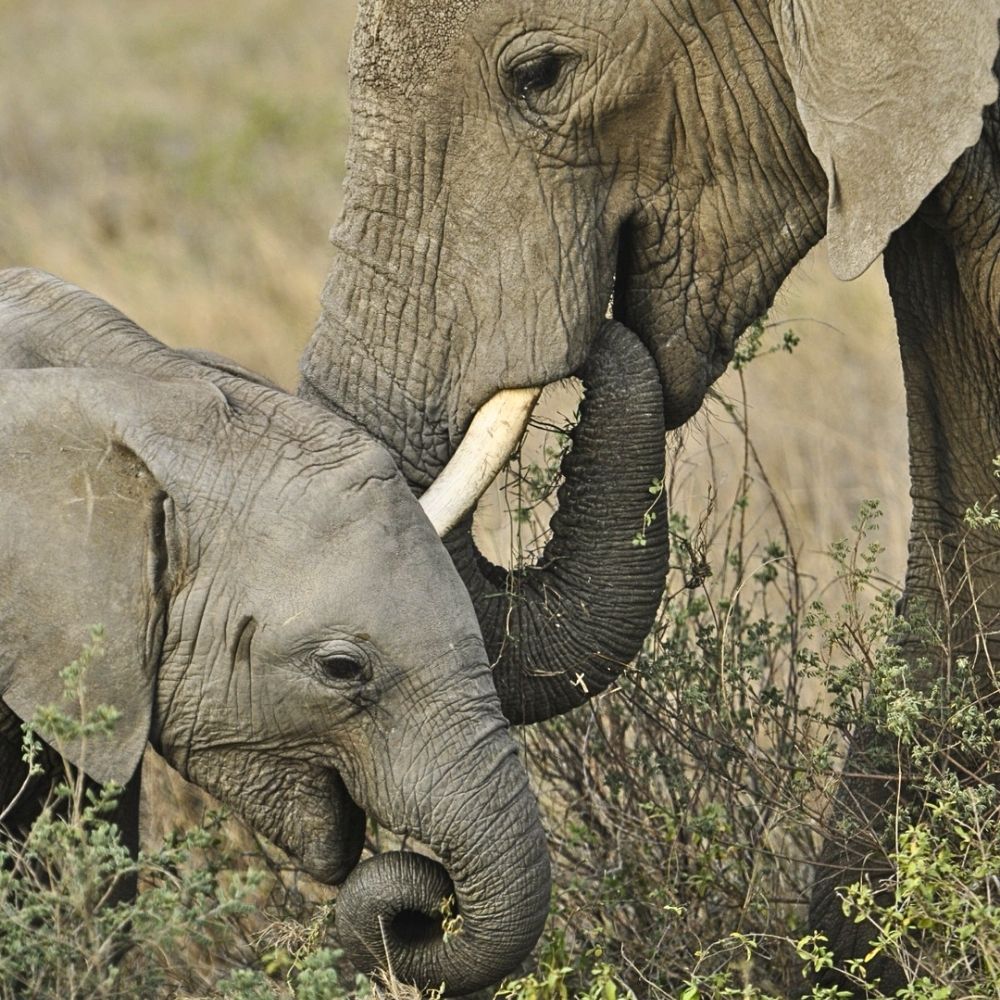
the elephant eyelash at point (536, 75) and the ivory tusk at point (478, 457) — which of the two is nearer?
the ivory tusk at point (478, 457)

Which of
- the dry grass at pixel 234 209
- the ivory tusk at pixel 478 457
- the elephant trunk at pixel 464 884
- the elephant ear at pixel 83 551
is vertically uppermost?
the dry grass at pixel 234 209

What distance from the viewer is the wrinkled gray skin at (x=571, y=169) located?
402cm

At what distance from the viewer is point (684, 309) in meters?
4.28

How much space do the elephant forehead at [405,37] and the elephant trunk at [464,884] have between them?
1.27m

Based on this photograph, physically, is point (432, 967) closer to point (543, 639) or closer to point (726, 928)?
point (543, 639)

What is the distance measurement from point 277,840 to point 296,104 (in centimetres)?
1120

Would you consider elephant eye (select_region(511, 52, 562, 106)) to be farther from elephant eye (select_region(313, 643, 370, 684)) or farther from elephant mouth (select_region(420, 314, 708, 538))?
elephant eye (select_region(313, 643, 370, 684))

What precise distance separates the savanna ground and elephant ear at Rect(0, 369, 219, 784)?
0.93m

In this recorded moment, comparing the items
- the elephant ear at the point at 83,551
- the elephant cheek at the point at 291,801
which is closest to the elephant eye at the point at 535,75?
the elephant ear at the point at 83,551

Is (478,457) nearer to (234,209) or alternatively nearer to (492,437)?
Result: (492,437)

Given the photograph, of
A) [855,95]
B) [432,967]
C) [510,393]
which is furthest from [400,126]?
[432,967]

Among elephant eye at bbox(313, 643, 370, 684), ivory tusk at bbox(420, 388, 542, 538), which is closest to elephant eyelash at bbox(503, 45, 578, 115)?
ivory tusk at bbox(420, 388, 542, 538)

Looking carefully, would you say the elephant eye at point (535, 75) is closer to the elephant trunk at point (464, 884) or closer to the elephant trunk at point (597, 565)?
the elephant trunk at point (597, 565)

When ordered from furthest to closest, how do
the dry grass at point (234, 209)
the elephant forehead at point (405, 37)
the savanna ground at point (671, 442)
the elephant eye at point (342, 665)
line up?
the dry grass at point (234, 209), the savanna ground at point (671, 442), the elephant forehead at point (405, 37), the elephant eye at point (342, 665)
